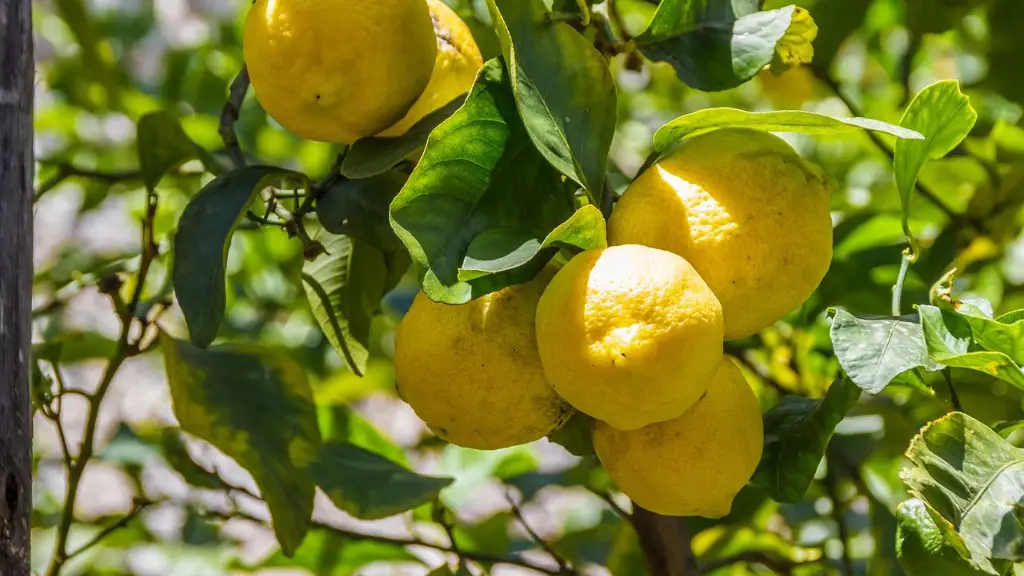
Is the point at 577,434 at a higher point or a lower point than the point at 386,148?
lower

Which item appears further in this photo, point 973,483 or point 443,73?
point 443,73

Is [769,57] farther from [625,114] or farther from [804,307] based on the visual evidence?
[625,114]

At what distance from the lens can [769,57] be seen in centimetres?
61

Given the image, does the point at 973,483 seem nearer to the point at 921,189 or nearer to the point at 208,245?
the point at 208,245

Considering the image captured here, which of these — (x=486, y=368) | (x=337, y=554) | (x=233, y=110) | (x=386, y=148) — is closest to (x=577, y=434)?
(x=486, y=368)

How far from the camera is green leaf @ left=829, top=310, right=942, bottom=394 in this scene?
0.52 metres

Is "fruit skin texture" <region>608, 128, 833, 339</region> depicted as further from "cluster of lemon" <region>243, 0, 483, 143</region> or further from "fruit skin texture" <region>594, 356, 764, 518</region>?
"cluster of lemon" <region>243, 0, 483, 143</region>

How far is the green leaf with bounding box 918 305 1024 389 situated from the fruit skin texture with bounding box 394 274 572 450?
20 centimetres

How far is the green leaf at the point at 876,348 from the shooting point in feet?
1.71

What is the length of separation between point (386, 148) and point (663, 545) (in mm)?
370

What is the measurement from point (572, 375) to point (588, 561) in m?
0.86

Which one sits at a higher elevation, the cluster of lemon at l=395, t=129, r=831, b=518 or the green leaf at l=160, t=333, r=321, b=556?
the cluster of lemon at l=395, t=129, r=831, b=518

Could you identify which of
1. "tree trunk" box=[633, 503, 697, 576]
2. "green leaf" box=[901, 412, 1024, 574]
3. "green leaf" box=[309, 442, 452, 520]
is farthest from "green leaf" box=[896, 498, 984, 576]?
"green leaf" box=[309, 442, 452, 520]

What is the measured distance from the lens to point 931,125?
0.61 m
